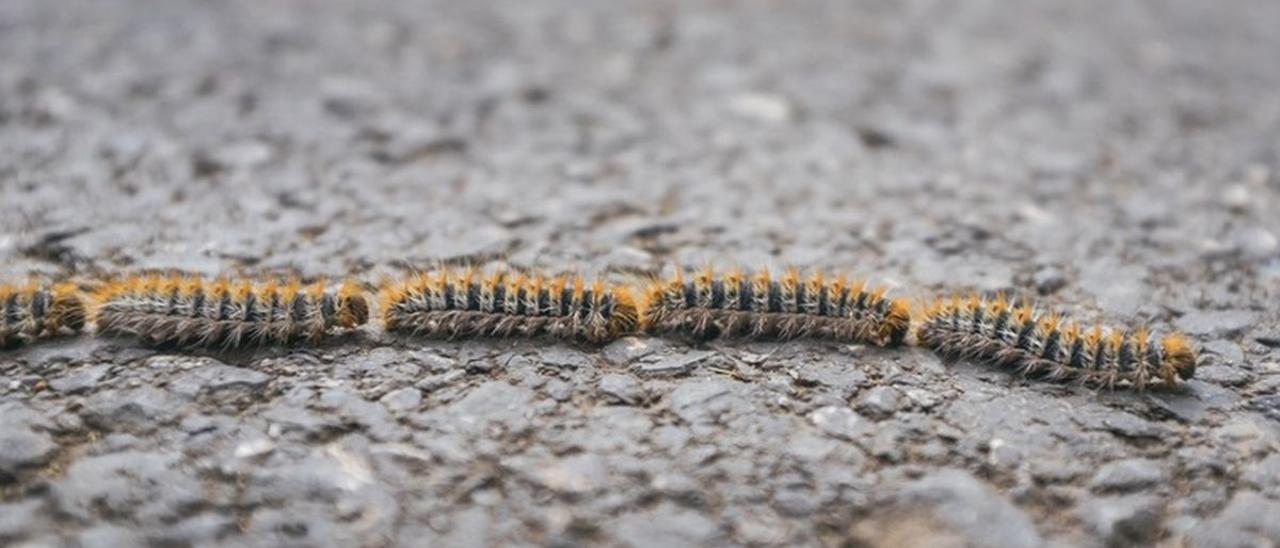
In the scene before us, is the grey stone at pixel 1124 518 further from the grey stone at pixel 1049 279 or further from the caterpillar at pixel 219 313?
the caterpillar at pixel 219 313

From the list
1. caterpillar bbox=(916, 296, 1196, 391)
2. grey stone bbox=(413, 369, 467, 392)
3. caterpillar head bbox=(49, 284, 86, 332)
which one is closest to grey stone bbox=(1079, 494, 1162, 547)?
caterpillar bbox=(916, 296, 1196, 391)

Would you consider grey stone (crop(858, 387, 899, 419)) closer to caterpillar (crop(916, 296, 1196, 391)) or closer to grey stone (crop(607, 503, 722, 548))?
caterpillar (crop(916, 296, 1196, 391))

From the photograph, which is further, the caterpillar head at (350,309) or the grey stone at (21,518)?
the caterpillar head at (350,309)

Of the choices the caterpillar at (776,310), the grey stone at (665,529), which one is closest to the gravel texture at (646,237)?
the grey stone at (665,529)

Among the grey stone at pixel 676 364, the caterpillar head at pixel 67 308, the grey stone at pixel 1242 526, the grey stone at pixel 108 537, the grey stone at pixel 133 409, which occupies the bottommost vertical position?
the grey stone at pixel 108 537

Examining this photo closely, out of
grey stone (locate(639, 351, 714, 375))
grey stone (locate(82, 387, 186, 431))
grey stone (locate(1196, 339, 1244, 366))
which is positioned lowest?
grey stone (locate(82, 387, 186, 431))

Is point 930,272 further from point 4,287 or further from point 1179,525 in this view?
point 4,287
